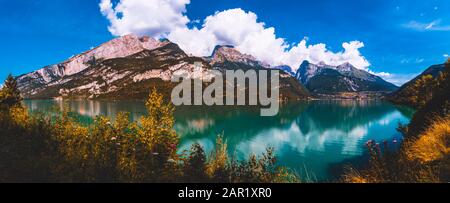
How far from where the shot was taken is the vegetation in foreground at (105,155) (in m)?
9.77

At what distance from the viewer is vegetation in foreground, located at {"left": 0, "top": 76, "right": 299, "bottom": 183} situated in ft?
32.1

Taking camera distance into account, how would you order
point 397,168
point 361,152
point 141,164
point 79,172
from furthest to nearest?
1. point 361,152
2. point 141,164
3. point 79,172
4. point 397,168

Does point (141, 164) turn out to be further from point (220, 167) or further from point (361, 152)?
point (361, 152)

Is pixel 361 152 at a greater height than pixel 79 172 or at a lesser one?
lesser

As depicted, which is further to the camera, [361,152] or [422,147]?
[361,152]

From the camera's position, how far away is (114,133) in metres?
12.0

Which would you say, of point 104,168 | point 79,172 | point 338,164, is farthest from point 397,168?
point 338,164

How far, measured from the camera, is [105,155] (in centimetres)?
1093

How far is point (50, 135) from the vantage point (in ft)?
40.5
